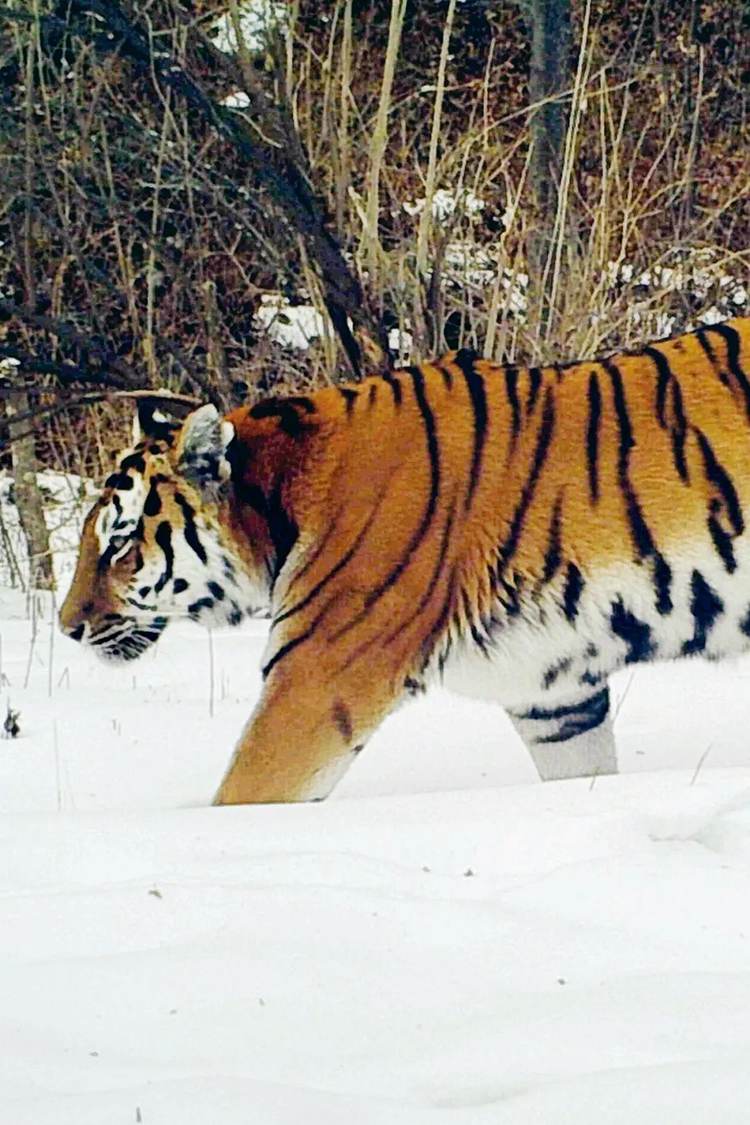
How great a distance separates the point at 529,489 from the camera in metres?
3.95

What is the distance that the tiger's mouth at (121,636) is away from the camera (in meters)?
4.20

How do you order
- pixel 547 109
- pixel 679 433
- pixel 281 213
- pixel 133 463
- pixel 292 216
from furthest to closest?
pixel 547 109 < pixel 281 213 < pixel 292 216 < pixel 133 463 < pixel 679 433

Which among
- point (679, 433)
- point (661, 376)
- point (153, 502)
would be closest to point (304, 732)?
point (153, 502)

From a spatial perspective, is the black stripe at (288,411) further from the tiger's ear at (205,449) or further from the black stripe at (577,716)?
the black stripe at (577,716)

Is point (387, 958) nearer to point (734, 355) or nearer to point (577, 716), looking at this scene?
point (577, 716)

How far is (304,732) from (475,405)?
916mm

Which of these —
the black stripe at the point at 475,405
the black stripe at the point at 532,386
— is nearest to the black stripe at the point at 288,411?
the black stripe at the point at 475,405

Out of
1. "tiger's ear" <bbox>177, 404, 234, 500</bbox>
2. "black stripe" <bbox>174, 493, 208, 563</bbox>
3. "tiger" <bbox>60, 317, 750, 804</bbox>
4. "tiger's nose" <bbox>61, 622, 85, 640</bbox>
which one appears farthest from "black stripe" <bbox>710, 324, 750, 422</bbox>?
"tiger's nose" <bbox>61, 622, 85, 640</bbox>

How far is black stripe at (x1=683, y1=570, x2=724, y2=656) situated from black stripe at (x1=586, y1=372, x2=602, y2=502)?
303 mm

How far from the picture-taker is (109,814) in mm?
3434

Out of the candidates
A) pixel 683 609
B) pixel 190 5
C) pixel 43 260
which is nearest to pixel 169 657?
pixel 683 609

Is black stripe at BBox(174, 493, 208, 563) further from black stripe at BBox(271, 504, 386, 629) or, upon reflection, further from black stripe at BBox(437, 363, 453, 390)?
black stripe at BBox(437, 363, 453, 390)

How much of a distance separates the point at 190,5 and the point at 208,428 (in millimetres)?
9208

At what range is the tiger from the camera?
383 centimetres
